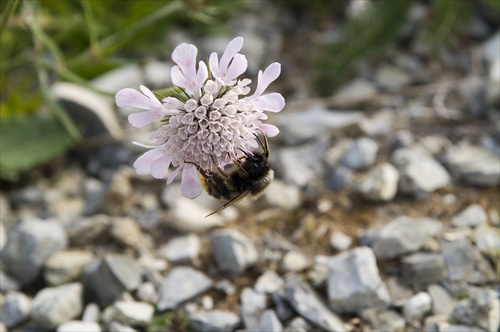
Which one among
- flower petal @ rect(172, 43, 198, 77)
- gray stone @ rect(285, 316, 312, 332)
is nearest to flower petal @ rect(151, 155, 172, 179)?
flower petal @ rect(172, 43, 198, 77)

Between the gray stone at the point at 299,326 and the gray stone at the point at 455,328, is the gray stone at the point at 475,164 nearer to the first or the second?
the gray stone at the point at 455,328

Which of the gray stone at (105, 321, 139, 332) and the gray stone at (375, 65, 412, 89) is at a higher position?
the gray stone at (375, 65, 412, 89)

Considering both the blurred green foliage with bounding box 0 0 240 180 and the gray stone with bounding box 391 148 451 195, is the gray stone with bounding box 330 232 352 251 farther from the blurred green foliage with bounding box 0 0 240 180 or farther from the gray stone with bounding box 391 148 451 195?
the blurred green foliage with bounding box 0 0 240 180

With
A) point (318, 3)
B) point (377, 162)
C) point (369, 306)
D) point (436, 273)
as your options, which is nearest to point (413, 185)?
point (377, 162)

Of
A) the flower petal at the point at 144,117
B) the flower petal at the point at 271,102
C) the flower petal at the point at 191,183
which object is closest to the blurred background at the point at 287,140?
the flower petal at the point at 191,183

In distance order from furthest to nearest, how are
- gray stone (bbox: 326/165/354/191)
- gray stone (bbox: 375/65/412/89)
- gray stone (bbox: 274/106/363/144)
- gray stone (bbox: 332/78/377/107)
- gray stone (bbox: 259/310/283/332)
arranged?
gray stone (bbox: 375/65/412/89) → gray stone (bbox: 332/78/377/107) → gray stone (bbox: 274/106/363/144) → gray stone (bbox: 326/165/354/191) → gray stone (bbox: 259/310/283/332)

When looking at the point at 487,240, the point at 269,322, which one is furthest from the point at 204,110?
the point at 487,240

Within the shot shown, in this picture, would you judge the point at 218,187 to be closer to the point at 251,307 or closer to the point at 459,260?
the point at 251,307

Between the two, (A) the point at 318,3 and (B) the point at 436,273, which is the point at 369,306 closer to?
(B) the point at 436,273
